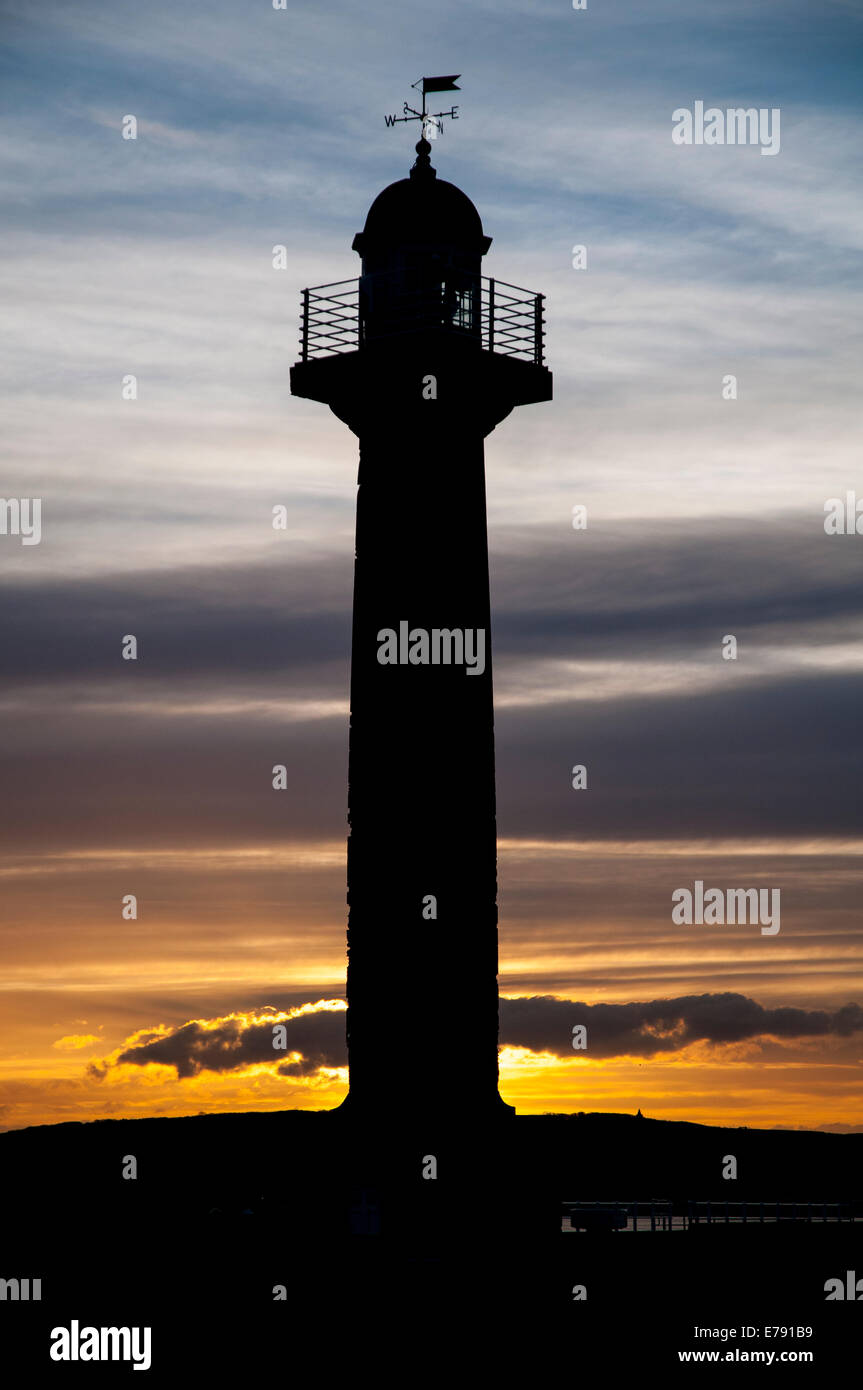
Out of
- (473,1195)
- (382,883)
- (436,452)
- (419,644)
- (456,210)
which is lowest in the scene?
(473,1195)

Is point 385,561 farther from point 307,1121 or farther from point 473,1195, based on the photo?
point 307,1121

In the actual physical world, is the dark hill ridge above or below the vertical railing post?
below

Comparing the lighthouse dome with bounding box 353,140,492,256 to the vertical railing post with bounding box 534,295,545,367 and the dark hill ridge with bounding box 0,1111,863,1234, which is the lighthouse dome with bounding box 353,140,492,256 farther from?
the dark hill ridge with bounding box 0,1111,863,1234

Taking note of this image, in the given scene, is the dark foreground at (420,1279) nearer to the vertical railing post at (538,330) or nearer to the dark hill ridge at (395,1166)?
the dark hill ridge at (395,1166)

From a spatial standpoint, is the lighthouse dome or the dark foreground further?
the lighthouse dome

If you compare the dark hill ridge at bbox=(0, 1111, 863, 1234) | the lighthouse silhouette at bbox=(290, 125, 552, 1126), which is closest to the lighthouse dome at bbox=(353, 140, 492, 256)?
the lighthouse silhouette at bbox=(290, 125, 552, 1126)
